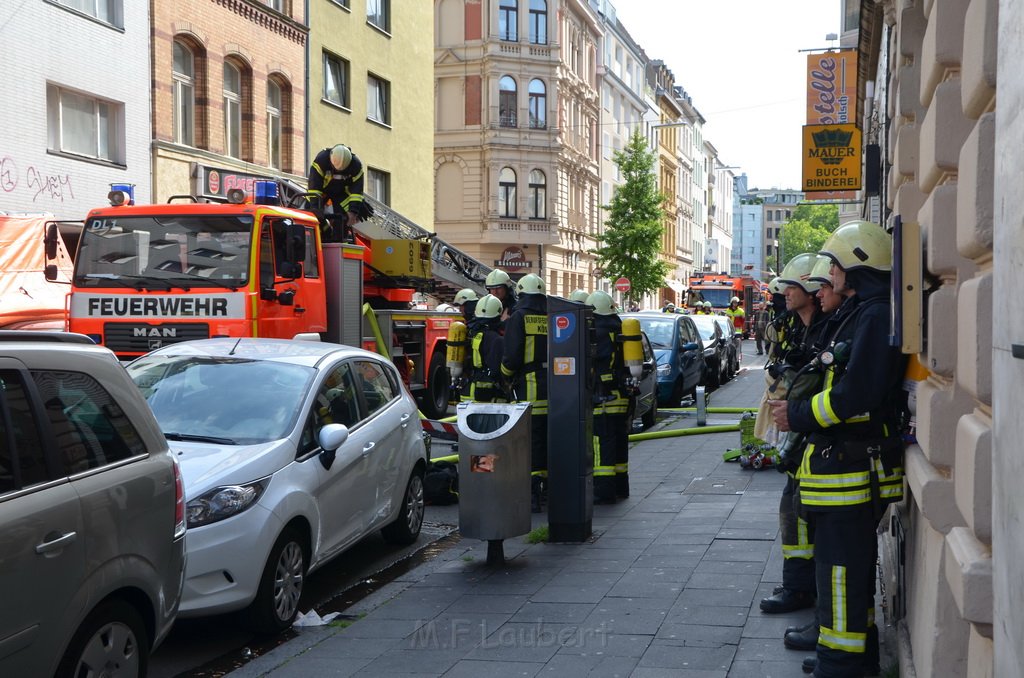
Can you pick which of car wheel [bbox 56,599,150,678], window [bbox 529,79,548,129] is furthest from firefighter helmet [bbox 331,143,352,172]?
window [bbox 529,79,548,129]

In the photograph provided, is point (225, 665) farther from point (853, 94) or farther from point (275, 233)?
point (853, 94)

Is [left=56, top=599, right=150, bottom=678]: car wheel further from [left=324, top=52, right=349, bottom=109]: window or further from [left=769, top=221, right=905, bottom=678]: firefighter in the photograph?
[left=324, top=52, right=349, bottom=109]: window

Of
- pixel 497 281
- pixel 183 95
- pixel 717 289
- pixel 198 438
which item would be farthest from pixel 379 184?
pixel 717 289

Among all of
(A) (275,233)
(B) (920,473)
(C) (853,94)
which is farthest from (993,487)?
(C) (853,94)

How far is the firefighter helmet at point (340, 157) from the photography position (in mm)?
13117

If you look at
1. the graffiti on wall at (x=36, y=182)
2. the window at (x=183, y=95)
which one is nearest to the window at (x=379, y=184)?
the window at (x=183, y=95)

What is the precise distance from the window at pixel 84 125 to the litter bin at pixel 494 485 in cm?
1261

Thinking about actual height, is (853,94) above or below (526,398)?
above

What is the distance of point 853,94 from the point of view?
74.2ft

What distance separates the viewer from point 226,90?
22562mm

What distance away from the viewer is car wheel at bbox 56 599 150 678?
13.3 feet

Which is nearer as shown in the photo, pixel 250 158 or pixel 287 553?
pixel 287 553

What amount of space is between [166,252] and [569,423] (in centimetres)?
505

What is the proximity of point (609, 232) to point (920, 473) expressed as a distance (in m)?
48.2
